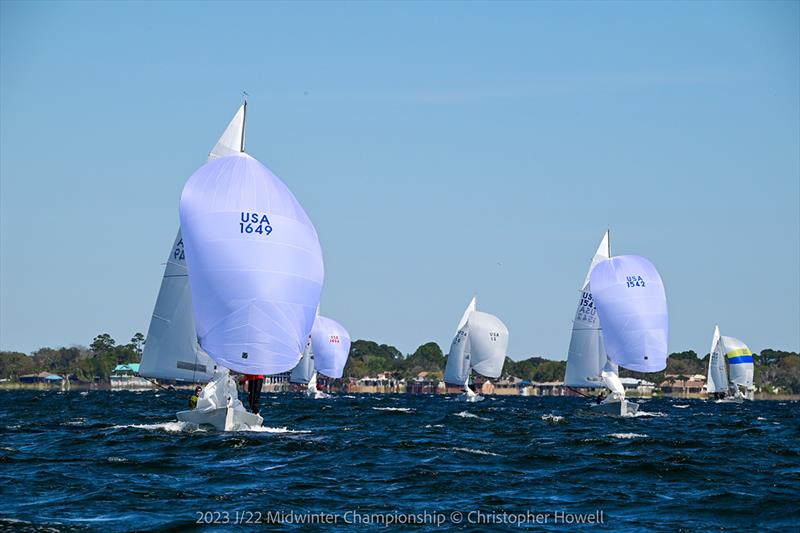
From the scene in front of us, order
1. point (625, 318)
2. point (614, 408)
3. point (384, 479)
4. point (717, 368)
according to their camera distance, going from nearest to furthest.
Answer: point (384, 479), point (614, 408), point (625, 318), point (717, 368)

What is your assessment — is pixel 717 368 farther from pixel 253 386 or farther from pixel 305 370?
pixel 253 386

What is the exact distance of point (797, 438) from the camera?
186 feet

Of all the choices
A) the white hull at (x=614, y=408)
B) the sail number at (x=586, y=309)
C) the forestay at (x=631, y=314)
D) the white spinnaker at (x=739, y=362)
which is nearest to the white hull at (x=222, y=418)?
the white hull at (x=614, y=408)

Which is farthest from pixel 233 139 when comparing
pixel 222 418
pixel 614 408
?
pixel 614 408

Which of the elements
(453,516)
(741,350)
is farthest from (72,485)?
(741,350)

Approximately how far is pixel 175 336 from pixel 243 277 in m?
5.39

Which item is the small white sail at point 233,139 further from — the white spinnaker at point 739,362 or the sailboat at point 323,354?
the white spinnaker at point 739,362

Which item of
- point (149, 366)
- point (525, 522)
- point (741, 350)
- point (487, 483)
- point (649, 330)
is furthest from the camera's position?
point (741, 350)

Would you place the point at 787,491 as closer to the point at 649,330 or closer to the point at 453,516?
the point at 453,516

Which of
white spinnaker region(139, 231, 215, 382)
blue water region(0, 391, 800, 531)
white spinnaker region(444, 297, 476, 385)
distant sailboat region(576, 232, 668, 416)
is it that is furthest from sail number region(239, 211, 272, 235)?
white spinnaker region(444, 297, 476, 385)

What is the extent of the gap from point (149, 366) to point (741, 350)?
12337 centimetres

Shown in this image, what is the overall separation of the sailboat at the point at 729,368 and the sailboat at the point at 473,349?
35220 mm

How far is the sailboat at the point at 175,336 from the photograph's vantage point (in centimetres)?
4588

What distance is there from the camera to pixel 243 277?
141ft
